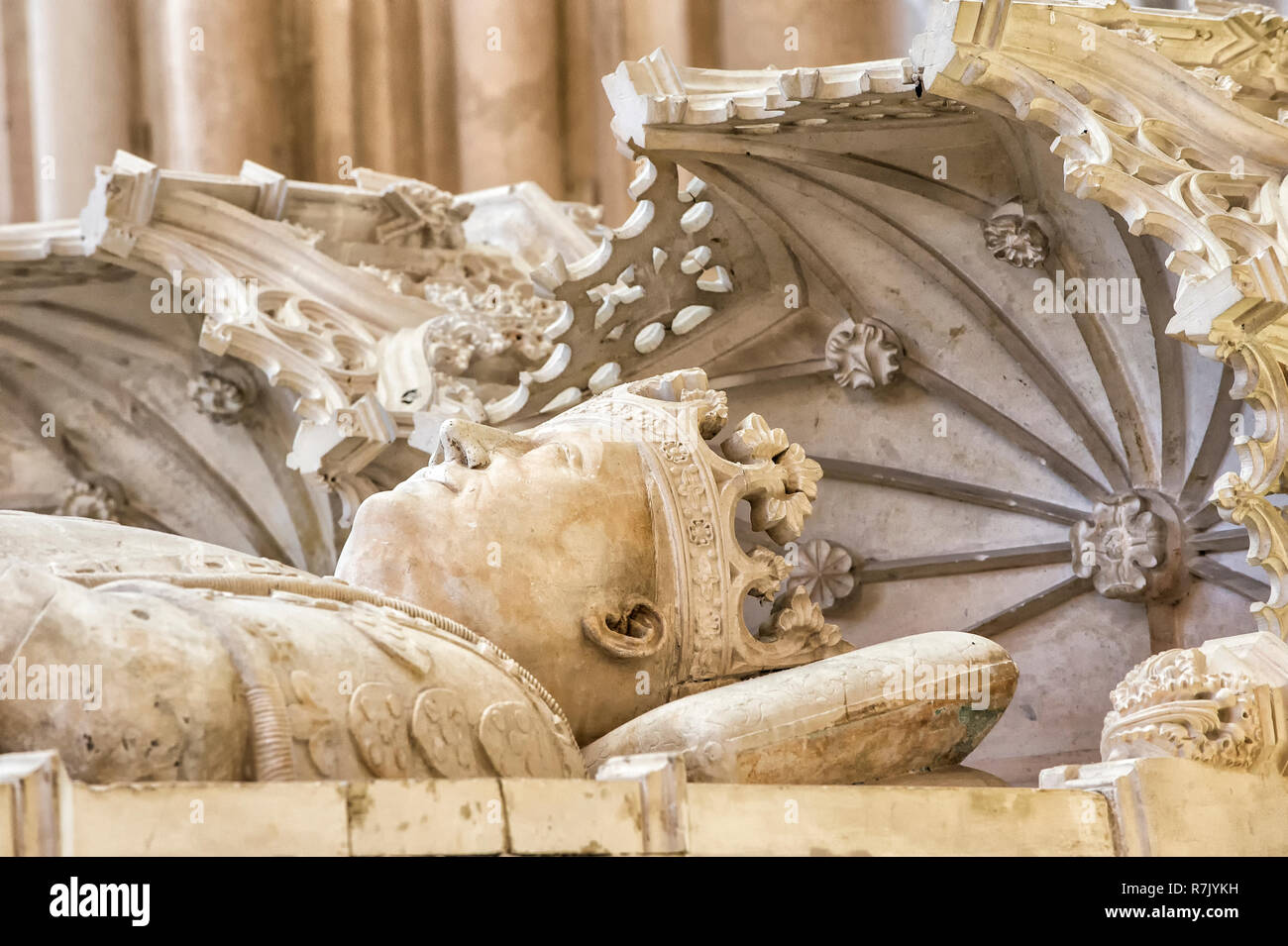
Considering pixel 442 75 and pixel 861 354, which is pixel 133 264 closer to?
pixel 861 354

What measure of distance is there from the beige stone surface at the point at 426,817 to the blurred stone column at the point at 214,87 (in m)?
6.94

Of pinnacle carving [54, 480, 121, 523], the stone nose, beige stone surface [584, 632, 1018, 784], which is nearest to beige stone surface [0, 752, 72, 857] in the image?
beige stone surface [584, 632, 1018, 784]

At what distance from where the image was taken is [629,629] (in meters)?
3.56

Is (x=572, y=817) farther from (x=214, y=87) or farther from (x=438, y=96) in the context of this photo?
(x=438, y=96)

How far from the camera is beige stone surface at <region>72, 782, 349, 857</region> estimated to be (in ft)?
6.96

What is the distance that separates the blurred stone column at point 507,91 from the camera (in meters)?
9.26

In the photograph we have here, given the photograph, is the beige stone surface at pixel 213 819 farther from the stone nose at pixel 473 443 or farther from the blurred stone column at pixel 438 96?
the blurred stone column at pixel 438 96

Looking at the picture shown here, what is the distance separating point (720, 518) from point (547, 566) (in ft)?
1.19

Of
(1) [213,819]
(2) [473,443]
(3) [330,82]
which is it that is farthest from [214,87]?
(1) [213,819]

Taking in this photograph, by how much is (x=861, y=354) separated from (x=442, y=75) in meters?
4.64

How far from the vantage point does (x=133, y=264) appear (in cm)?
612

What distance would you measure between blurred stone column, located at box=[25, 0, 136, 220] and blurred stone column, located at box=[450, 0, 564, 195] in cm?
168

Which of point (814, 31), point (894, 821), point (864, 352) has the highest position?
point (814, 31)
